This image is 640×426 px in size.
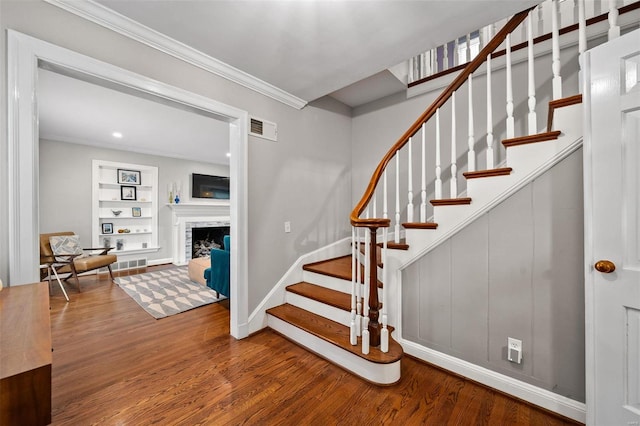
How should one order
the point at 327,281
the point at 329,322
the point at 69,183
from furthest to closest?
the point at 69,183, the point at 327,281, the point at 329,322

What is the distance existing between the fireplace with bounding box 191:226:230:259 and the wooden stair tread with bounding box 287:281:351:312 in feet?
13.7

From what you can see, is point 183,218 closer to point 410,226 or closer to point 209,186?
point 209,186

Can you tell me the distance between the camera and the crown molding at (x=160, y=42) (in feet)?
5.07

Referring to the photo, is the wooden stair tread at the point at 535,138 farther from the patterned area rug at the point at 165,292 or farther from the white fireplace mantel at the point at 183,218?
the white fireplace mantel at the point at 183,218

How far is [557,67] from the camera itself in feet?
5.16

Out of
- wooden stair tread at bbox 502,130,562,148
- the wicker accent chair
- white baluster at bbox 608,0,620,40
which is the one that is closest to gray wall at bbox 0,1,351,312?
wooden stair tread at bbox 502,130,562,148

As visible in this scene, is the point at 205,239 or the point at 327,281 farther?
the point at 205,239

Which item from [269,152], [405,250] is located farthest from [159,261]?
[405,250]

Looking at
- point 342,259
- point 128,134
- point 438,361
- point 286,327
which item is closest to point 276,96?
point 342,259

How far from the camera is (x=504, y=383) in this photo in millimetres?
1690

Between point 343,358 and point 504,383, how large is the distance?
1.07 meters

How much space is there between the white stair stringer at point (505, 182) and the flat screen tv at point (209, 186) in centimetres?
557

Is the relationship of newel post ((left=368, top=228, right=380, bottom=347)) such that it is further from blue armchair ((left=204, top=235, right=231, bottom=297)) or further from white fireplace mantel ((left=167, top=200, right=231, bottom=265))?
white fireplace mantel ((left=167, top=200, right=231, bottom=265))

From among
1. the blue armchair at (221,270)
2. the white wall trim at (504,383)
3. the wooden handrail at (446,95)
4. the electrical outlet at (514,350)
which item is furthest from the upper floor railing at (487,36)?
the blue armchair at (221,270)
